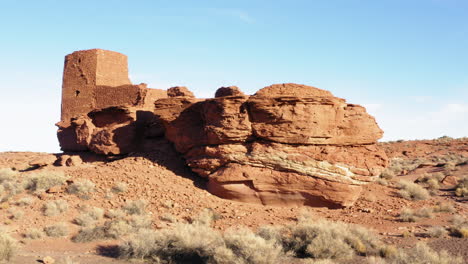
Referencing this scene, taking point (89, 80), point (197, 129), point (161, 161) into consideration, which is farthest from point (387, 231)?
point (89, 80)

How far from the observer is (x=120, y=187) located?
13.3 m

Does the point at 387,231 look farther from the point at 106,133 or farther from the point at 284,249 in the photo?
the point at 106,133

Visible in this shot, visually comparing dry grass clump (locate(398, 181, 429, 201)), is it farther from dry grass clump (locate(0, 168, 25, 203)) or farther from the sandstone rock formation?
dry grass clump (locate(0, 168, 25, 203))

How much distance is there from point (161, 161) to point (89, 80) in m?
7.80

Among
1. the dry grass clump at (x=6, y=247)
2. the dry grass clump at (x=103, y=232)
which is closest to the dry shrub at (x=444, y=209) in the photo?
the dry grass clump at (x=103, y=232)

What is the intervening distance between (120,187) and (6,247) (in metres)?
4.98

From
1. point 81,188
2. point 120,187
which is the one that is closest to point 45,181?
point 81,188

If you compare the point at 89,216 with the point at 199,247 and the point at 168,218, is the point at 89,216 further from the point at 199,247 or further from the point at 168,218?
the point at 199,247

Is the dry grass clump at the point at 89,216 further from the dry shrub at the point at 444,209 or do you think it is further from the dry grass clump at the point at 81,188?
the dry shrub at the point at 444,209

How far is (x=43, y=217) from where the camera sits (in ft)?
38.5

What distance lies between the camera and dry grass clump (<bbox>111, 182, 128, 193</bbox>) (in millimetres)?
13250

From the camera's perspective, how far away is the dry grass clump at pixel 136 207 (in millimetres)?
11891

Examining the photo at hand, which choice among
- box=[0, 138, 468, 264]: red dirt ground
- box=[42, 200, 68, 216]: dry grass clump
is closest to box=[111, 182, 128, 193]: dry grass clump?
box=[0, 138, 468, 264]: red dirt ground

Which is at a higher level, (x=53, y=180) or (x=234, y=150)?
(x=234, y=150)
